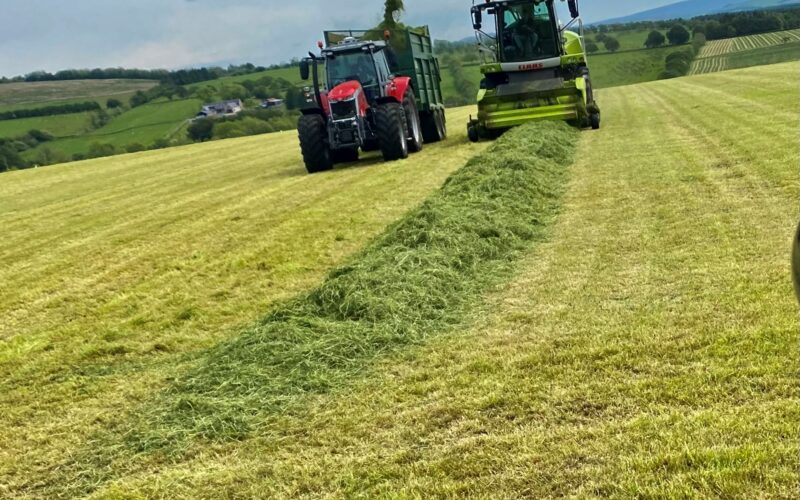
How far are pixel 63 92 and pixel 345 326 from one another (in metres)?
81.8

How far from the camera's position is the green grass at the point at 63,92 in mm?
70062

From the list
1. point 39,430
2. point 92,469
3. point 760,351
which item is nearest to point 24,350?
point 39,430

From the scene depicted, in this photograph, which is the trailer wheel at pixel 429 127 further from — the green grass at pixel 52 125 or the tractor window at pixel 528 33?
the green grass at pixel 52 125

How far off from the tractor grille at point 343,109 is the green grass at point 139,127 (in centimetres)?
3765

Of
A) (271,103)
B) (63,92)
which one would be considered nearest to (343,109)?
(271,103)

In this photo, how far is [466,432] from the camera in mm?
3533

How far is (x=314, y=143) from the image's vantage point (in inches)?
589

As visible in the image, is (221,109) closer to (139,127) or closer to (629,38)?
(139,127)

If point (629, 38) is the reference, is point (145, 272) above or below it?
below

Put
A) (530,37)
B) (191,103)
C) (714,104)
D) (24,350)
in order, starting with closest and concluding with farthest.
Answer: (24,350)
(530,37)
(714,104)
(191,103)

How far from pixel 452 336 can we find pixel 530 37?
13444 millimetres

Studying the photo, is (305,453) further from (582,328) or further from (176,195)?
(176,195)

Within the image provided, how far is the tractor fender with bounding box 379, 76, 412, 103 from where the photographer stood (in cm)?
1486

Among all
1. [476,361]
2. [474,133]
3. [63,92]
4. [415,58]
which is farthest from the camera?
[63,92]
